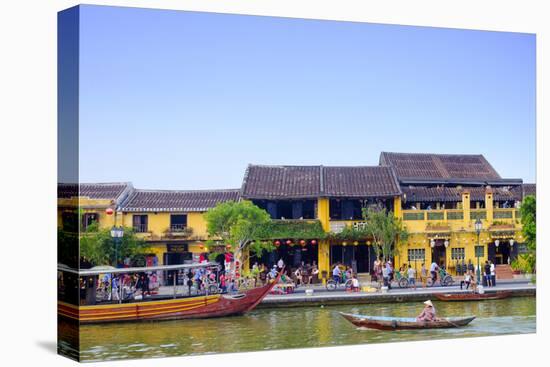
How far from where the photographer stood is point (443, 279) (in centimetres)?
1641

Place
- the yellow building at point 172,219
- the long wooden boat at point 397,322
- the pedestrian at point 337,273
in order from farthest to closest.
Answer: the pedestrian at point 337,273, the long wooden boat at point 397,322, the yellow building at point 172,219

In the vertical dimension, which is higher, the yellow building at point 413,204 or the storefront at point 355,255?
the yellow building at point 413,204

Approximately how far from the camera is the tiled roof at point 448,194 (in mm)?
16578

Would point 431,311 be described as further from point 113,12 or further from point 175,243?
point 113,12

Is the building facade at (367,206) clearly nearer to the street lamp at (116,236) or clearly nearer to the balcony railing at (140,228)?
the balcony railing at (140,228)

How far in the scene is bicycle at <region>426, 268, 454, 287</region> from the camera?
16312 millimetres

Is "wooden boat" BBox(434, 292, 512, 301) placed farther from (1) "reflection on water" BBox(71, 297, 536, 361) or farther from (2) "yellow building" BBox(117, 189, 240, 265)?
(2) "yellow building" BBox(117, 189, 240, 265)

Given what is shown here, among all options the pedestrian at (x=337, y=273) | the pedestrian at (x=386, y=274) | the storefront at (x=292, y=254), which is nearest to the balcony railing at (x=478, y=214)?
the pedestrian at (x=386, y=274)

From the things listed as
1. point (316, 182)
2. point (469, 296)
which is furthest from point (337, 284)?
point (469, 296)

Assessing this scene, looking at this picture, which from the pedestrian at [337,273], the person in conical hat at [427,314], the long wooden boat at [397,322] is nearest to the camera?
the long wooden boat at [397,322]

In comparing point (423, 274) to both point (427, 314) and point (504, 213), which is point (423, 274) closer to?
point (427, 314)

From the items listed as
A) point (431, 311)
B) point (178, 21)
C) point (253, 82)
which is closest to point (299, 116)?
point (253, 82)

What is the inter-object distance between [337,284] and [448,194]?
1901 mm

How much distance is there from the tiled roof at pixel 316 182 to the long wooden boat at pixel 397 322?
1.53 m
